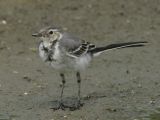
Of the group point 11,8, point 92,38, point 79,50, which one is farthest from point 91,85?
point 11,8

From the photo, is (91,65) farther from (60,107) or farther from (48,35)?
(48,35)

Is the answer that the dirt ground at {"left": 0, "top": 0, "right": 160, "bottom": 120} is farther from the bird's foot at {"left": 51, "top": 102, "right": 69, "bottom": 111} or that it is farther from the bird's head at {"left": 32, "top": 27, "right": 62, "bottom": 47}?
the bird's head at {"left": 32, "top": 27, "right": 62, "bottom": 47}

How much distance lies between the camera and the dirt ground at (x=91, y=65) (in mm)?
9922

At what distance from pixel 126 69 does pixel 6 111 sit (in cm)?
291

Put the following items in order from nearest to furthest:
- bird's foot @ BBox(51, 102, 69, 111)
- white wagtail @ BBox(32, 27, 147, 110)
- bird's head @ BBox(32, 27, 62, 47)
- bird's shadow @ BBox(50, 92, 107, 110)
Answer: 1. white wagtail @ BBox(32, 27, 147, 110)
2. bird's head @ BBox(32, 27, 62, 47)
3. bird's foot @ BBox(51, 102, 69, 111)
4. bird's shadow @ BBox(50, 92, 107, 110)

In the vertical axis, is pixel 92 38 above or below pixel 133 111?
above

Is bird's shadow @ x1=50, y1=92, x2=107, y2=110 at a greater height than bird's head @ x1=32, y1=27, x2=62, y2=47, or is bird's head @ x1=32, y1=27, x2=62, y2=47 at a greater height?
bird's head @ x1=32, y1=27, x2=62, y2=47

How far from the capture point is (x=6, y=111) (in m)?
9.77

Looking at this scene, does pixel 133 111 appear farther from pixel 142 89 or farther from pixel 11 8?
pixel 11 8

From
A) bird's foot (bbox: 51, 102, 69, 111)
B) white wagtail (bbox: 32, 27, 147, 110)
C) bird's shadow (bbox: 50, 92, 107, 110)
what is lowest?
bird's foot (bbox: 51, 102, 69, 111)

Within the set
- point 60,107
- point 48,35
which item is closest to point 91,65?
point 60,107

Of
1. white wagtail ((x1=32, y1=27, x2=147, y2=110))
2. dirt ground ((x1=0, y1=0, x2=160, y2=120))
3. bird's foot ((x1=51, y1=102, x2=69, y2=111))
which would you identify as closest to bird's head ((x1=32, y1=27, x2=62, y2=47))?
white wagtail ((x1=32, y1=27, x2=147, y2=110))

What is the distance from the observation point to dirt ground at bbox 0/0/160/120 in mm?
→ 9922

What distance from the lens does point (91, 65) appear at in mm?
12125
